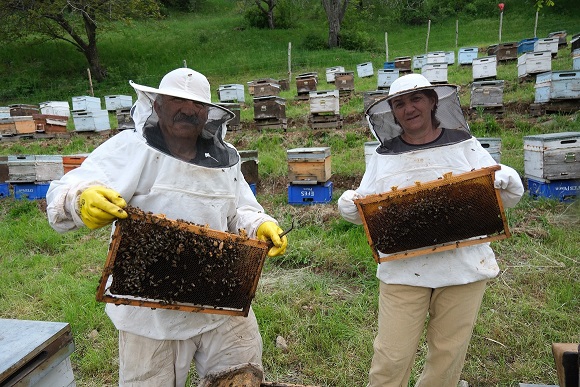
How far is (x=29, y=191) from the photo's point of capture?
7.69m

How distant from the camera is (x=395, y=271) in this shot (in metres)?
2.48

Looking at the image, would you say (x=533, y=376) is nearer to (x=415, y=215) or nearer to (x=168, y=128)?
(x=415, y=215)

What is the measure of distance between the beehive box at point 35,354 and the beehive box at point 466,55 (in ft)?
55.5

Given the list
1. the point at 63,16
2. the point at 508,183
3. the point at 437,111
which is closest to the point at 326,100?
the point at 437,111

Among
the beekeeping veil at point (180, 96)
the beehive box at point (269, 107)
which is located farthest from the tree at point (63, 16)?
the beekeeping veil at point (180, 96)

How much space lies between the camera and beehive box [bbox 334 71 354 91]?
47.3 feet

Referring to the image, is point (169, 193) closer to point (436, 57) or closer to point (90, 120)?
point (90, 120)

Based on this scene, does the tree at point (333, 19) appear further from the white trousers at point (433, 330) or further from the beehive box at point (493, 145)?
the white trousers at point (433, 330)

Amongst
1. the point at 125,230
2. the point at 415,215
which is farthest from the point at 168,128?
the point at 415,215

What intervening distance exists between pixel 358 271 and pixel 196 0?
41282 millimetres

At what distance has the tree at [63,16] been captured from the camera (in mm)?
19281

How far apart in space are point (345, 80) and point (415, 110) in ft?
41.0

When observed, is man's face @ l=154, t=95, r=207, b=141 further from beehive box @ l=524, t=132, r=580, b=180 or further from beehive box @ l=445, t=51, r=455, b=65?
beehive box @ l=445, t=51, r=455, b=65

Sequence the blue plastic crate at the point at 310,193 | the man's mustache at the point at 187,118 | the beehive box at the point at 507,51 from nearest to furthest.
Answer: the man's mustache at the point at 187,118 < the blue plastic crate at the point at 310,193 < the beehive box at the point at 507,51
